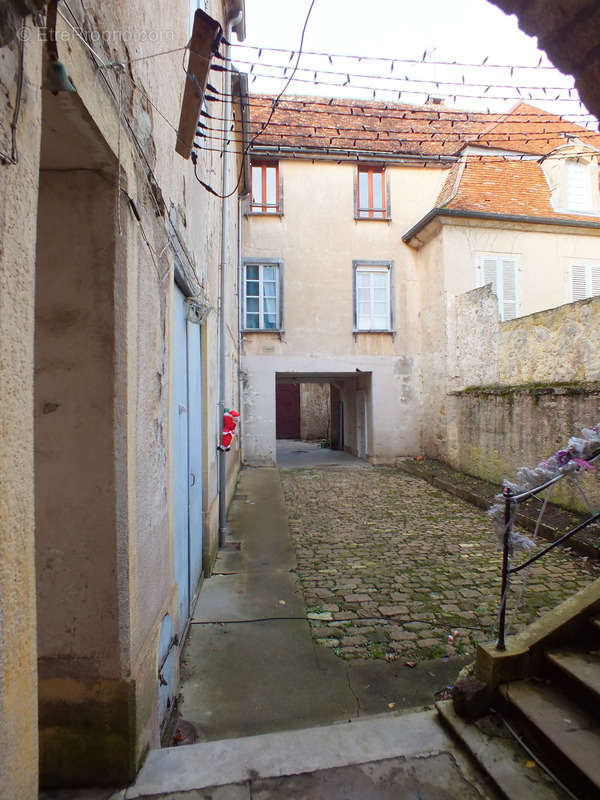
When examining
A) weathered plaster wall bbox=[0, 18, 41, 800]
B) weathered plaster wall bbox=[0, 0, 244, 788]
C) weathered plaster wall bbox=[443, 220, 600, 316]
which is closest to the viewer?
weathered plaster wall bbox=[0, 18, 41, 800]

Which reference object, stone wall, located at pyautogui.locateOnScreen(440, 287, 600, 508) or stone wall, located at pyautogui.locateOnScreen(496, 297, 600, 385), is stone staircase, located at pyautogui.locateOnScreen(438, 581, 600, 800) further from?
stone wall, located at pyautogui.locateOnScreen(496, 297, 600, 385)

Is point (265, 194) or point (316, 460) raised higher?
point (265, 194)

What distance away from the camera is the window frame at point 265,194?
12.4 m

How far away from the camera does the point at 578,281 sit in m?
12.0

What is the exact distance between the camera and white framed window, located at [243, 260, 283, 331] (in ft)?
40.8

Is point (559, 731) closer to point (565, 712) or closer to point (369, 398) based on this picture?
point (565, 712)

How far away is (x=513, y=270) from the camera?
11.6m

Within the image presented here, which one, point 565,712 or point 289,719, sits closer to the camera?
point 565,712

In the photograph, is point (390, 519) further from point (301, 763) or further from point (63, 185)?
point (63, 185)

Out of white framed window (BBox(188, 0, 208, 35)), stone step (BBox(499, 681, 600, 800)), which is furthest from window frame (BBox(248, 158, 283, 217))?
stone step (BBox(499, 681, 600, 800))

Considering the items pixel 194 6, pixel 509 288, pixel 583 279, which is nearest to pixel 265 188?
pixel 509 288

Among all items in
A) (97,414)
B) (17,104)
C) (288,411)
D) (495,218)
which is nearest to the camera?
(17,104)

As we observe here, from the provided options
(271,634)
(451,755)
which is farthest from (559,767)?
(271,634)

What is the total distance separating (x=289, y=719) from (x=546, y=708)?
1.44 m
